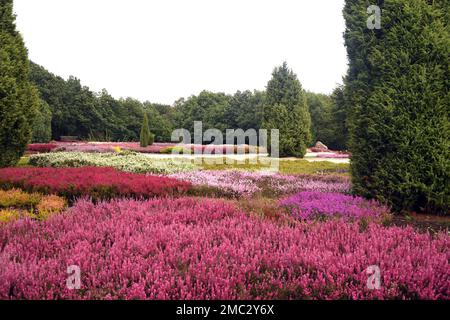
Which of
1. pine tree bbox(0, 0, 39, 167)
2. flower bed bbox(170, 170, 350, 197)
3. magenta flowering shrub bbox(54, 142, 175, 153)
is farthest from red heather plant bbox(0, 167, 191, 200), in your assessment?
magenta flowering shrub bbox(54, 142, 175, 153)

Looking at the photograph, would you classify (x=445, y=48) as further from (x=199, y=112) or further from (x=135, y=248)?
(x=199, y=112)

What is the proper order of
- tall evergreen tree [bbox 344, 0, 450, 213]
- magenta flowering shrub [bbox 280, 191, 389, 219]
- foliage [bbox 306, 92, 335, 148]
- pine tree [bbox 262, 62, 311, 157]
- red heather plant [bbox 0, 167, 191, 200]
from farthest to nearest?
foliage [bbox 306, 92, 335, 148] < pine tree [bbox 262, 62, 311, 157] < red heather plant [bbox 0, 167, 191, 200] < tall evergreen tree [bbox 344, 0, 450, 213] < magenta flowering shrub [bbox 280, 191, 389, 219]

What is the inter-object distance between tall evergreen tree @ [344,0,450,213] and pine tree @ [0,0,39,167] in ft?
36.7

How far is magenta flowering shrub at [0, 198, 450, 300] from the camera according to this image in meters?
3.00

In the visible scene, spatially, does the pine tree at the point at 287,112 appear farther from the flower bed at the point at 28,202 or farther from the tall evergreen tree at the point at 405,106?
the flower bed at the point at 28,202

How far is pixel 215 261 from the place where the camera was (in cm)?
345

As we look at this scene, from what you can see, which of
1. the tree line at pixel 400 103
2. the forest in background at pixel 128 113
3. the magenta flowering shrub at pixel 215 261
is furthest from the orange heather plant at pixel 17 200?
the forest in background at pixel 128 113

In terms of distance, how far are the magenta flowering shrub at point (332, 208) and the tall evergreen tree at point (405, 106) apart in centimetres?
82

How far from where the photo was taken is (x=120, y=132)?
6219 cm

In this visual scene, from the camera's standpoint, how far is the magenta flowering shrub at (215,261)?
3.00 m

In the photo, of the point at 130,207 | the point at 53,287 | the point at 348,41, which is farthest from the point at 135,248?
the point at 348,41

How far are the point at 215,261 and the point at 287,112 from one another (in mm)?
23321

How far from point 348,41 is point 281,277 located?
636cm

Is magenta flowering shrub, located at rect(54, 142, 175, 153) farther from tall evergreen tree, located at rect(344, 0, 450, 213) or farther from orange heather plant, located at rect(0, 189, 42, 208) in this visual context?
tall evergreen tree, located at rect(344, 0, 450, 213)
